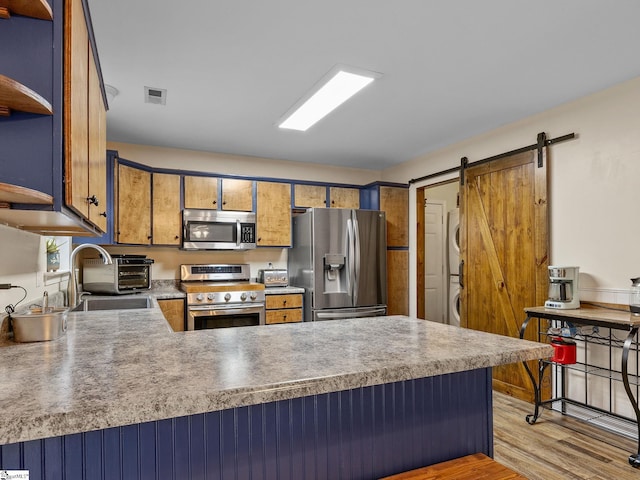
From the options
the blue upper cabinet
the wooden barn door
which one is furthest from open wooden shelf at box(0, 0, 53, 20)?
the wooden barn door

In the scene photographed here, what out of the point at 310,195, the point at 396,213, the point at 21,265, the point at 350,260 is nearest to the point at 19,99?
the point at 21,265

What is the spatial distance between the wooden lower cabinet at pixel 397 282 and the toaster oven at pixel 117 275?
8.83 ft

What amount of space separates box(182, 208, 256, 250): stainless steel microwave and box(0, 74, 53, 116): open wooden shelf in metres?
3.12

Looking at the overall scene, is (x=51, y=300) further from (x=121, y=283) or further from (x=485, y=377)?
(x=485, y=377)

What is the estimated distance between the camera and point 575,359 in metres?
2.89

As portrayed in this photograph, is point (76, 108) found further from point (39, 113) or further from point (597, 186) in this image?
point (597, 186)

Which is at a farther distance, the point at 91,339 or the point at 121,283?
Result: the point at 121,283

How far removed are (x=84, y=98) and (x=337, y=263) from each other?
3.23 meters

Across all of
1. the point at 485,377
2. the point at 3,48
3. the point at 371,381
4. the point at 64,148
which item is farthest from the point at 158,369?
the point at 485,377

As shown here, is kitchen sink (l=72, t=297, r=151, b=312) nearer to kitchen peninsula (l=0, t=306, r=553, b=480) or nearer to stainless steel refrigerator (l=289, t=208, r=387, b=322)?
stainless steel refrigerator (l=289, t=208, r=387, b=322)

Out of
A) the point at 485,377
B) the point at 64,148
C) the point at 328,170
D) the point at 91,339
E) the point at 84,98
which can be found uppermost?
the point at 328,170

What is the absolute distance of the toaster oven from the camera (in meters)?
3.53

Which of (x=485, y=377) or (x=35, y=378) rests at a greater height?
(x=35, y=378)

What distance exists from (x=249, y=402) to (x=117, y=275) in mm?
3068
